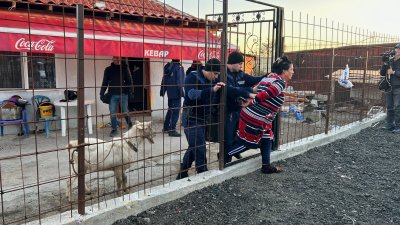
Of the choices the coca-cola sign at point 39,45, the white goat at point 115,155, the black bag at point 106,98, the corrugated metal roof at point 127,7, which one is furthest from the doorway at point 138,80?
the white goat at point 115,155

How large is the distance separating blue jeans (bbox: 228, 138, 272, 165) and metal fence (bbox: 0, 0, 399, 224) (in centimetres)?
35

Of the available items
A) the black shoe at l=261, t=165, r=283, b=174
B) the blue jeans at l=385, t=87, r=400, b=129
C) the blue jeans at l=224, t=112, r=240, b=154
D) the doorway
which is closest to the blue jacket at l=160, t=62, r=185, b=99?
the doorway

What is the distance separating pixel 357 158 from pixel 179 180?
3425mm

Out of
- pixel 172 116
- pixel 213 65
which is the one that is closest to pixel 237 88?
pixel 213 65

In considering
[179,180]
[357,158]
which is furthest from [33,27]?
[357,158]

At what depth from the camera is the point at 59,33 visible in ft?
21.1

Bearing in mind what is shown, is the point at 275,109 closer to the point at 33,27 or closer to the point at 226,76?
the point at 226,76

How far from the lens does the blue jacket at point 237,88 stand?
4457mm

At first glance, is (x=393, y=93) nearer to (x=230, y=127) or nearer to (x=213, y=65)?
(x=230, y=127)

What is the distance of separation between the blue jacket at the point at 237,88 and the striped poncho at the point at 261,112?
166 mm

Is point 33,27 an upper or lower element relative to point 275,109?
upper

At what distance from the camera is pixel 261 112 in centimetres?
466

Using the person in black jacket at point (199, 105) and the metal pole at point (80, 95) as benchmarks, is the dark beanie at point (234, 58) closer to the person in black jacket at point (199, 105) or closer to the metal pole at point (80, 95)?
the person in black jacket at point (199, 105)

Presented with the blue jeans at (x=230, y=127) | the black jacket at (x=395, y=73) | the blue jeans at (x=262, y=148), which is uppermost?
the black jacket at (x=395, y=73)
